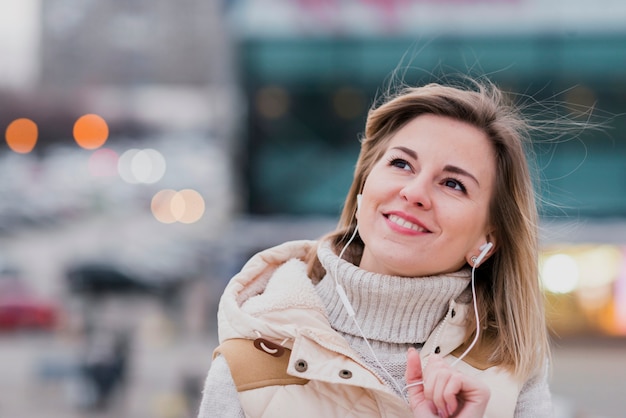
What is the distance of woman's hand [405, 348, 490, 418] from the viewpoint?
167cm

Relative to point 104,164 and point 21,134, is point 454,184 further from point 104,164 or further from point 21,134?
point 21,134

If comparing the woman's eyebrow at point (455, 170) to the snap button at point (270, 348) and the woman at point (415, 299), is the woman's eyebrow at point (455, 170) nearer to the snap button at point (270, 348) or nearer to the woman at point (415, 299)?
the woman at point (415, 299)

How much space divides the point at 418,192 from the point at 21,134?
4903 centimetres

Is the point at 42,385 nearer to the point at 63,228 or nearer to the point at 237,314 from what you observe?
the point at 237,314

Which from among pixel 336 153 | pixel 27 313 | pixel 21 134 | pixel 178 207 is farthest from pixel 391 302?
pixel 21 134

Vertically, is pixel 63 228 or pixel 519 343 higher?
pixel 519 343

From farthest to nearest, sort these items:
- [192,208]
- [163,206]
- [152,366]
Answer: [163,206], [192,208], [152,366]

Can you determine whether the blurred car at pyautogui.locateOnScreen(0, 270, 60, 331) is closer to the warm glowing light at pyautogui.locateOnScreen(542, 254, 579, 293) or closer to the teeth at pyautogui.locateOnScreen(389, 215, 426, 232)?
the warm glowing light at pyautogui.locateOnScreen(542, 254, 579, 293)

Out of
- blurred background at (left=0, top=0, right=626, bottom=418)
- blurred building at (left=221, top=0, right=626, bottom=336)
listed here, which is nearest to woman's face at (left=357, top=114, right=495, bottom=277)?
blurred background at (left=0, top=0, right=626, bottom=418)

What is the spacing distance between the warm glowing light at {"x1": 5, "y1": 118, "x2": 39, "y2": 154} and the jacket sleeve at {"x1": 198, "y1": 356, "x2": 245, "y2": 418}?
4791cm

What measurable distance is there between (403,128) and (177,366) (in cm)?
920

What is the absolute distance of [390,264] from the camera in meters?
1.87

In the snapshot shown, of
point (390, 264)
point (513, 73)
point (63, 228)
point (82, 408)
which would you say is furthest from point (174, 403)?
point (63, 228)

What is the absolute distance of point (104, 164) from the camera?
47094mm
